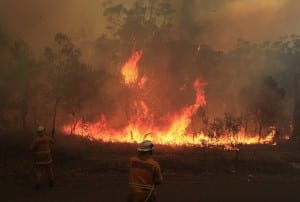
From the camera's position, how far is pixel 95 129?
3098 centimetres

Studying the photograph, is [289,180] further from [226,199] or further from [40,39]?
[40,39]

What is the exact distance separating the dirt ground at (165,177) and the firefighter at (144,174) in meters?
4.80

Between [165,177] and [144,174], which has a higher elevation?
[144,174]

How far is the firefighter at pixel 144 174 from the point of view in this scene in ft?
23.8

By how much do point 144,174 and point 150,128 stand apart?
2425cm

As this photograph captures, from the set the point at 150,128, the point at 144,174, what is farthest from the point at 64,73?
the point at 144,174

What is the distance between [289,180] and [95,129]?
17158 millimetres

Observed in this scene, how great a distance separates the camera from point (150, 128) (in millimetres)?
31516

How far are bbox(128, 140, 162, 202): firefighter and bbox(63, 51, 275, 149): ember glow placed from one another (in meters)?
19.4

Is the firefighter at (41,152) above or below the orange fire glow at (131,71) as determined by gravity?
below

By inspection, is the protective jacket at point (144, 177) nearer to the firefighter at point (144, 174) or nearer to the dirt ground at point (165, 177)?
the firefighter at point (144, 174)

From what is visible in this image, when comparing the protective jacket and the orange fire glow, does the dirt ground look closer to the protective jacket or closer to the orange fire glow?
the protective jacket

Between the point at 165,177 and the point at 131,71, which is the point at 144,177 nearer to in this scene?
the point at 165,177

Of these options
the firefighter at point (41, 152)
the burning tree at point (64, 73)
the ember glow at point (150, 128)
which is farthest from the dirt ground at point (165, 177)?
the ember glow at point (150, 128)
